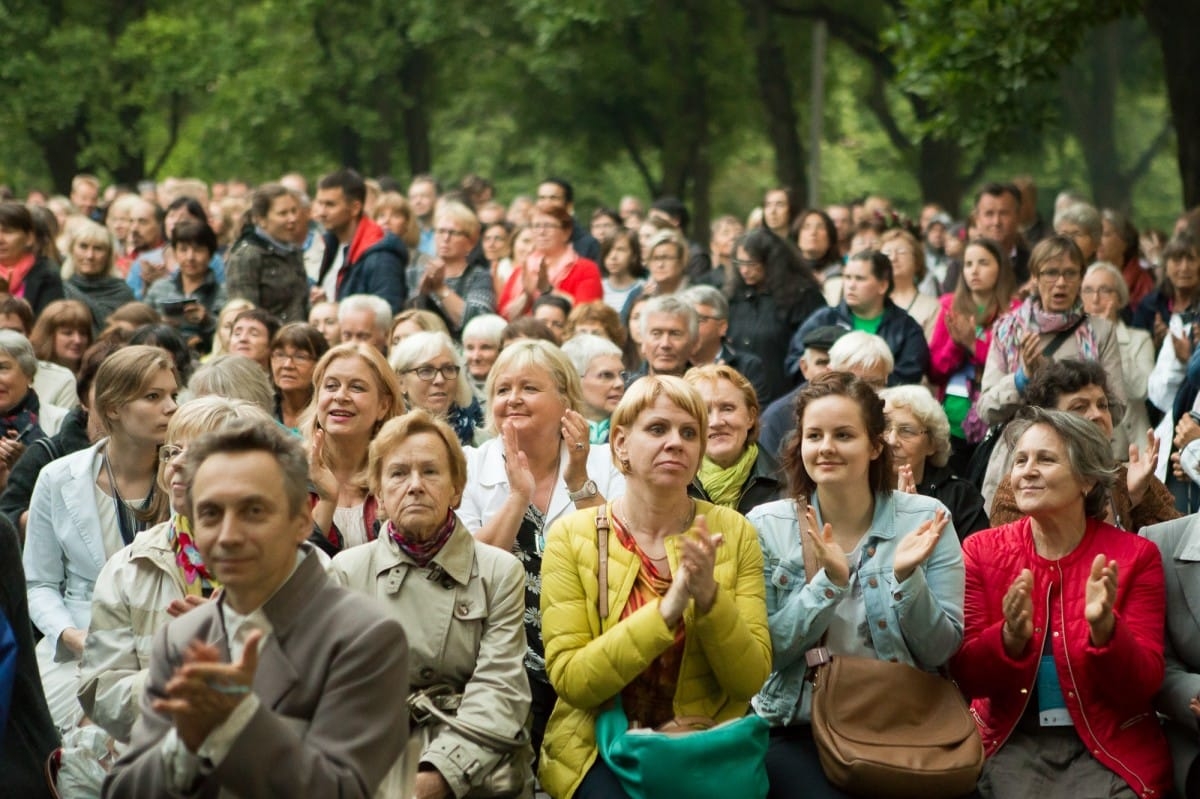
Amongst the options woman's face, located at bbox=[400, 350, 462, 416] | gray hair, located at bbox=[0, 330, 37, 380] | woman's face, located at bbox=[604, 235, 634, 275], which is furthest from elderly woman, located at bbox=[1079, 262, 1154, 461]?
gray hair, located at bbox=[0, 330, 37, 380]

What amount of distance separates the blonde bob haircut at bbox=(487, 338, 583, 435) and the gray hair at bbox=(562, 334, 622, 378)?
146 cm

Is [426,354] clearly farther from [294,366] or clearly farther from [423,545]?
[423,545]

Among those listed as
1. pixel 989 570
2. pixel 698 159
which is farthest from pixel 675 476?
pixel 698 159

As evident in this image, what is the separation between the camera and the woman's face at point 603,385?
367 inches

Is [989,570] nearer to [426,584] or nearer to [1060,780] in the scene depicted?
[1060,780]

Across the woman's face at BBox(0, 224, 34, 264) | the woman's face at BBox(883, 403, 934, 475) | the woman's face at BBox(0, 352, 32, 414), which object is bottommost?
the woman's face at BBox(883, 403, 934, 475)

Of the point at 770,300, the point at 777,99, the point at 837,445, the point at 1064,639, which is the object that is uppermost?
the point at 777,99

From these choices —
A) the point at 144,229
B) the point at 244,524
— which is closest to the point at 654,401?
the point at 244,524

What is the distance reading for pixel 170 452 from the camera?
6426mm

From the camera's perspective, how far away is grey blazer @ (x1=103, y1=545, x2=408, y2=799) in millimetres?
4480

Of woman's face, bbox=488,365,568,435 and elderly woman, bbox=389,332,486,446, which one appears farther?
elderly woman, bbox=389,332,486,446

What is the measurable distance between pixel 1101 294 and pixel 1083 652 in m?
5.82

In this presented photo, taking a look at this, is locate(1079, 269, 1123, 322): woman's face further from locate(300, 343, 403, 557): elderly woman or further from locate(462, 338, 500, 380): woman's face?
locate(300, 343, 403, 557): elderly woman

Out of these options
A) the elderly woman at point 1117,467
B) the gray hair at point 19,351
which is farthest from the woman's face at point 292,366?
the elderly woman at point 1117,467
